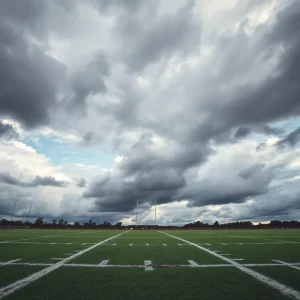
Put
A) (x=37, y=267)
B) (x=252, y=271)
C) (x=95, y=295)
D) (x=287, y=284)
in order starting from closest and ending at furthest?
(x=95, y=295), (x=287, y=284), (x=252, y=271), (x=37, y=267)

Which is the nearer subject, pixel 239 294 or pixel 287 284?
pixel 239 294

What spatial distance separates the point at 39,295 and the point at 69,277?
4.20ft

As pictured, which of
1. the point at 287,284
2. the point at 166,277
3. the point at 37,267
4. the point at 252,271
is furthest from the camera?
the point at 37,267

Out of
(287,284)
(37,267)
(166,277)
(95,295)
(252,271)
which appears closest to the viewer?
(95,295)

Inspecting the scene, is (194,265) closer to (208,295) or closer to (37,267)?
(208,295)

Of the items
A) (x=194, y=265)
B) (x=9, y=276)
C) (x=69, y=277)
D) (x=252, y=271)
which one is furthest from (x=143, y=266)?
(x=9, y=276)

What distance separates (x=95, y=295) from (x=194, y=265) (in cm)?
356

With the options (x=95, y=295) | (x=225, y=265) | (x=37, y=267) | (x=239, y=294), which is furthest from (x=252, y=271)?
(x=37, y=267)

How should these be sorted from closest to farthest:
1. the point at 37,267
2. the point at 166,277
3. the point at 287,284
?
1. the point at 287,284
2. the point at 166,277
3. the point at 37,267

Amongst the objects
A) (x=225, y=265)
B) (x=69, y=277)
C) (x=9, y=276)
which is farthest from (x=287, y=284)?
(x=9, y=276)

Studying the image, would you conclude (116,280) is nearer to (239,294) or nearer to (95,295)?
(95,295)

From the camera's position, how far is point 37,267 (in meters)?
6.39

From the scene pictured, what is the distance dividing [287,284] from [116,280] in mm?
3326

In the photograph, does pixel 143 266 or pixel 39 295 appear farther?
pixel 143 266
